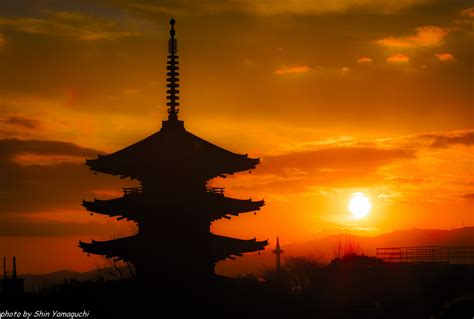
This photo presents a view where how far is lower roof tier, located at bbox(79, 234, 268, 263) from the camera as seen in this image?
1984 inches

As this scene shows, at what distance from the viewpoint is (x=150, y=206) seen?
5022cm

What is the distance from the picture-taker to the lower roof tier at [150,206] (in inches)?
1994

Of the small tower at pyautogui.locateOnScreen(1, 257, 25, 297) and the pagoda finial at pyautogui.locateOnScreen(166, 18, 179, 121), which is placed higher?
the pagoda finial at pyautogui.locateOnScreen(166, 18, 179, 121)

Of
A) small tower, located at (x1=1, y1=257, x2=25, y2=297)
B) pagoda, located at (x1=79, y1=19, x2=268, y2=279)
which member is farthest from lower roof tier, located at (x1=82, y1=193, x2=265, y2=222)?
small tower, located at (x1=1, y1=257, x2=25, y2=297)

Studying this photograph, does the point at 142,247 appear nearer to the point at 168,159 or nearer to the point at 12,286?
the point at 168,159

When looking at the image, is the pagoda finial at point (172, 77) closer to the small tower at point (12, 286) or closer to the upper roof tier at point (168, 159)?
the upper roof tier at point (168, 159)

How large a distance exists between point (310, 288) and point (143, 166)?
2605cm

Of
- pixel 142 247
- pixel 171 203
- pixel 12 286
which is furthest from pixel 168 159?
pixel 12 286

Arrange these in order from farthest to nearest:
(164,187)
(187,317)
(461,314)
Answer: (164,187) < (187,317) < (461,314)

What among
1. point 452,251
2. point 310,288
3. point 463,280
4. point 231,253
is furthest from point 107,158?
point 452,251

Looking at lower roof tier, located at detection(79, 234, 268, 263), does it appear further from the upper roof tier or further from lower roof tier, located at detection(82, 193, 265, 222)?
the upper roof tier

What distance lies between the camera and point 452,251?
244ft

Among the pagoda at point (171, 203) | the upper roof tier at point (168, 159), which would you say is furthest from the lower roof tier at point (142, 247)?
the upper roof tier at point (168, 159)

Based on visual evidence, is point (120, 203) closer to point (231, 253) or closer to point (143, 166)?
point (143, 166)
